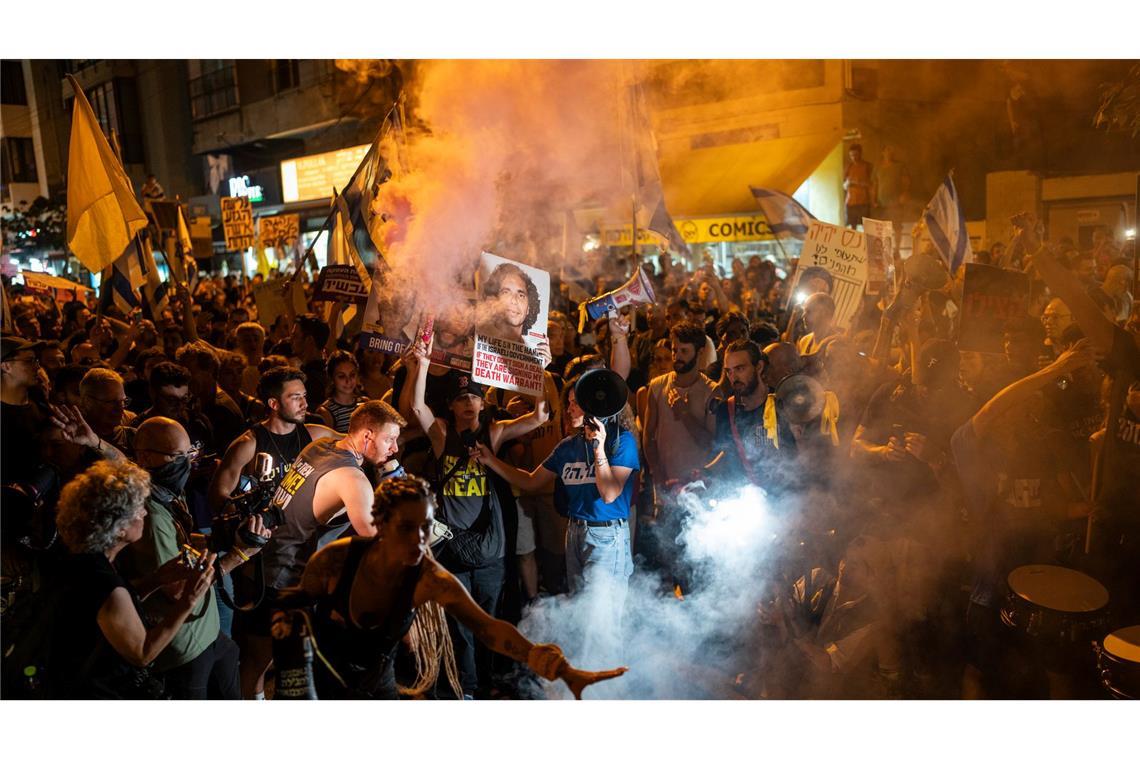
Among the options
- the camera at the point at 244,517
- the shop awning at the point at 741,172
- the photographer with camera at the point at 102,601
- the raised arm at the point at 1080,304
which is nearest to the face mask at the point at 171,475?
the camera at the point at 244,517

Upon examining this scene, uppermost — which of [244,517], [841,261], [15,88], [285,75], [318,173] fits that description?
[15,88]

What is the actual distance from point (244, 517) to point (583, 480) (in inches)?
67.3

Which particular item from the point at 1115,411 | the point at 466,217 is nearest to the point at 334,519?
the point at 466,217

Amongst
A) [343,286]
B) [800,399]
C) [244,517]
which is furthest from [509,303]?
[343,286]

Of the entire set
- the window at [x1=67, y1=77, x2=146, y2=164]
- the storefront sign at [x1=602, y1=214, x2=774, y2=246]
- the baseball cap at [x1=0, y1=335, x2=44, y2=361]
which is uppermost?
the window at [x1=67, y1=77, x2=146, y2=164]

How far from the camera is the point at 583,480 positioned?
14.5 ft

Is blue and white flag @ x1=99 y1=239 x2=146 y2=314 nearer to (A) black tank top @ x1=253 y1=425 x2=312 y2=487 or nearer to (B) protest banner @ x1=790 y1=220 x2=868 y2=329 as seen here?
(A) black tank top @ x1=253 y1=425 x2=312 y2=487

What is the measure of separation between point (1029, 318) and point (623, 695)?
375 centimetres

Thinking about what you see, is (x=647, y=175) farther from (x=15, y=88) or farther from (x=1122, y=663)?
(x=15, y=88)

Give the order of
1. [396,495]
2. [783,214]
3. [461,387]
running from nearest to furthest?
[396,495] < [461,387] < [783,214]

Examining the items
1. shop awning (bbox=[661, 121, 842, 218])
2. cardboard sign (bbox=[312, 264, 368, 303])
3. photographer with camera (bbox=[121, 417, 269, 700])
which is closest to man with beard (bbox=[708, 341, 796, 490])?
photographer with camera (bbox=[121, 417, 269, 700])

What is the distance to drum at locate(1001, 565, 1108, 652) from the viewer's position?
4020 millimetres

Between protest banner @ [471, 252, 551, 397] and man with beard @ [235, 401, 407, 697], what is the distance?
2.51 feet

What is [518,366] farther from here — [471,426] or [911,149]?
[911,149]
